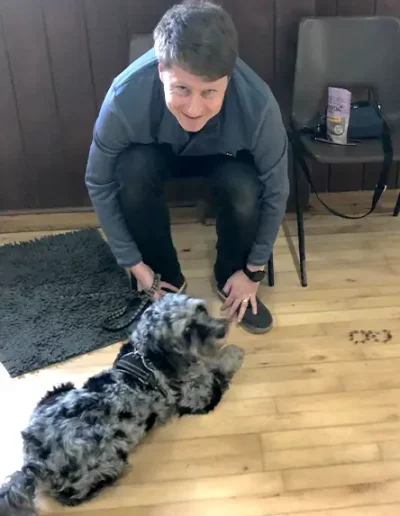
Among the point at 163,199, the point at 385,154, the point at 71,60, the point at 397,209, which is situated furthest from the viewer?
the point at 397,209

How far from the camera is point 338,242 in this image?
238cm

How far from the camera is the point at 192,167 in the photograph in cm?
194

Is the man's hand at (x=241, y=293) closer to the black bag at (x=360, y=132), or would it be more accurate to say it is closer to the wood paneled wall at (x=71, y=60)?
the black bag at (x=360, y=132)

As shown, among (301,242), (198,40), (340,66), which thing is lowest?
(301,242)

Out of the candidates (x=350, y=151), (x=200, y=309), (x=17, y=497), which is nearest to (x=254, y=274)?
(x=200, y=309)

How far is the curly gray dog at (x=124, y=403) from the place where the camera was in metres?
1.42

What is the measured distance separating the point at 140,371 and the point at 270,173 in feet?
2.14

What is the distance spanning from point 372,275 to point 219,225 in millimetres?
609

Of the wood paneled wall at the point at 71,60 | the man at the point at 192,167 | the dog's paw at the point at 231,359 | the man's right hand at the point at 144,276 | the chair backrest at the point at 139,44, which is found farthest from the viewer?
the wood paneled wall at the point at 71,60

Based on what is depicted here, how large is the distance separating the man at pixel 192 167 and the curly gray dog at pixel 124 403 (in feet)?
1.09

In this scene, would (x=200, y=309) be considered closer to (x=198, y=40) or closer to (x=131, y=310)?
(x=131, y=310)

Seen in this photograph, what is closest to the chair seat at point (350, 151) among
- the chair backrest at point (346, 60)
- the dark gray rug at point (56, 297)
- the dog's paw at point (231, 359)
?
the chair backrest at point (346, 60)

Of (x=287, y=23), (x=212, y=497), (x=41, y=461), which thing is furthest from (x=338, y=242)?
(x=41, y=461)

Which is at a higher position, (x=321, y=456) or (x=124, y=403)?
(x=124, y=403)
